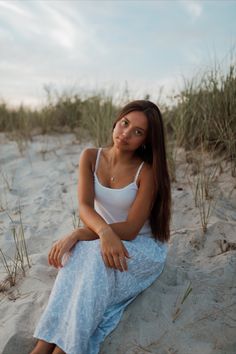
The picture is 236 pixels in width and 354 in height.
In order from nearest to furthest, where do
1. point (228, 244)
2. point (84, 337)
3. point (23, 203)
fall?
point (84, 337) < point (228, 244) < point (23, 203)

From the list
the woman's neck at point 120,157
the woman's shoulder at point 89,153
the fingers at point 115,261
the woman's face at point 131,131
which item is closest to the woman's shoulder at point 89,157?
the woman's shoulder at point 89,153

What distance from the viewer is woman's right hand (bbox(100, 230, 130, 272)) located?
7.13 ft

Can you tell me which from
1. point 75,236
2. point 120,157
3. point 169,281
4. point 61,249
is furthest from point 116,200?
point 169,281

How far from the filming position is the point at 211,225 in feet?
10.7

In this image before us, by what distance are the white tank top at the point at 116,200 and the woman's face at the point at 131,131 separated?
18cm

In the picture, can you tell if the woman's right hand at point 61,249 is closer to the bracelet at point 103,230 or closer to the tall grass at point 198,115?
the bracelet at point 103,230

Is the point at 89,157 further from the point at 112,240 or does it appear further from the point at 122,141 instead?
the point at 112,240

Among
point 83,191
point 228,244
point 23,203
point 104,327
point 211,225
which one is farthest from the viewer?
point 23,203

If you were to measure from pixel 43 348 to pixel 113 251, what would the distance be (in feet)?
1.95

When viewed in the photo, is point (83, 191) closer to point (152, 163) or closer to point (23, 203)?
point (152, 163)

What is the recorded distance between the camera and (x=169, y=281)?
8.84 ft

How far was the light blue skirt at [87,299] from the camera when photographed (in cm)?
208

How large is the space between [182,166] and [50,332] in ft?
8.87

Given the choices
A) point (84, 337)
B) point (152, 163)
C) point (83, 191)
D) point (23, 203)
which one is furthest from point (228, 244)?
point (23, 203)
